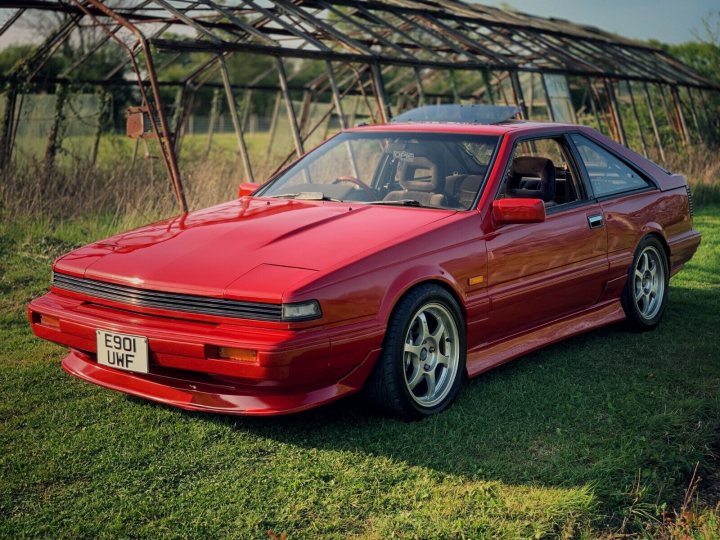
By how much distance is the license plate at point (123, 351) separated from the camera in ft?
13.7

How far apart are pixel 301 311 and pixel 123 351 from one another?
2.93 ft

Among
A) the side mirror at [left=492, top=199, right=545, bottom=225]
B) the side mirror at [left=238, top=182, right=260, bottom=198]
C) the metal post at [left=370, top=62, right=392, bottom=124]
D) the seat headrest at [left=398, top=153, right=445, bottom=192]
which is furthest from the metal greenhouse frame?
the side mirror at [left=492, top=199, right=545, bottom=225]

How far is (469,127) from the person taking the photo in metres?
5.75

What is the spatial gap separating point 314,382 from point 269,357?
31 centimetres

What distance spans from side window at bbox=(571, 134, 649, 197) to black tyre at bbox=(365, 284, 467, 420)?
1.94 m

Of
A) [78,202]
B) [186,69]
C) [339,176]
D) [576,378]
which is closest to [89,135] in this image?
[78,202]

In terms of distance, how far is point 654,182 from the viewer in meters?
6.80

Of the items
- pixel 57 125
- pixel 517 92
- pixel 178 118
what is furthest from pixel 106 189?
pixel 517 92

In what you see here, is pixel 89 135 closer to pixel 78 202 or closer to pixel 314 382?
pixel 78 202

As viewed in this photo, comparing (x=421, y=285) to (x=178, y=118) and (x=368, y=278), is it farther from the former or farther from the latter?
(x=178, y=118)

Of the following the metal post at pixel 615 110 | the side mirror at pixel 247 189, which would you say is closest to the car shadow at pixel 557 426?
the side mirror at pixel 247 189

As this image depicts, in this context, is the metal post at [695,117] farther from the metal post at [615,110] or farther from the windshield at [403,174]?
the windshield at [403,174]

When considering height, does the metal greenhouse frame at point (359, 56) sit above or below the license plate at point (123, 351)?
above

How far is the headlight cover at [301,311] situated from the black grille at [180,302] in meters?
0.03
